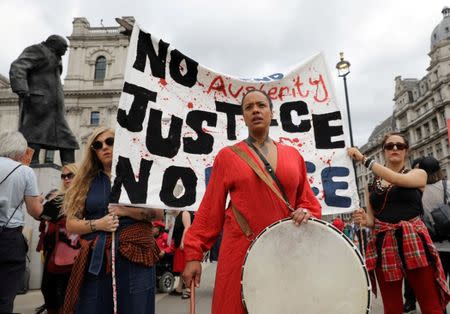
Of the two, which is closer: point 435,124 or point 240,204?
point 240,204

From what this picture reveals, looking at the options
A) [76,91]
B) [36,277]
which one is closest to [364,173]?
[76,91]

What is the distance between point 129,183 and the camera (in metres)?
2.50

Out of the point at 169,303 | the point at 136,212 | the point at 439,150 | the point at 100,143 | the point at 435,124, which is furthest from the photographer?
the point at 435,124

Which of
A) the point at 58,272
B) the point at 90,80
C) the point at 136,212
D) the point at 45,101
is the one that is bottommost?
the point at 58,272

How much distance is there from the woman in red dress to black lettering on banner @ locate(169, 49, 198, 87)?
115 centimetres

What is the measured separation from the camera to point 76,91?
37.7 meters

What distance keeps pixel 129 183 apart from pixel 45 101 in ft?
15.9

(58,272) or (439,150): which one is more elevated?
(439,150)

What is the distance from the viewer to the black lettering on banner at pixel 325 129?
346 cm

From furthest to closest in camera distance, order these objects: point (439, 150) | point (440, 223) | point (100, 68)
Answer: point (439, 150) → point (100, 68) → point (440, 223)

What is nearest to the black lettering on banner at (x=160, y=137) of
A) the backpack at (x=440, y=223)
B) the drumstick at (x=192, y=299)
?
the drumstick at (x=192, y=299)

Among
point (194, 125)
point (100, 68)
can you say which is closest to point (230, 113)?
point (194, 125)

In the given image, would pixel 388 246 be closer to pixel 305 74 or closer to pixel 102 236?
pixel 305 74

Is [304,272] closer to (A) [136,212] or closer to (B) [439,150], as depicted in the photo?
(A) [136,212]
